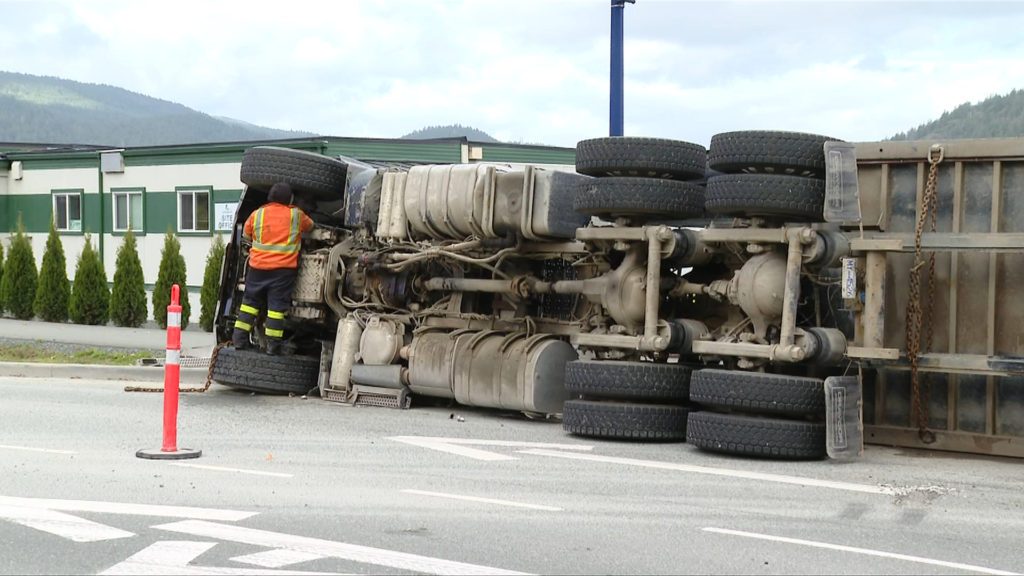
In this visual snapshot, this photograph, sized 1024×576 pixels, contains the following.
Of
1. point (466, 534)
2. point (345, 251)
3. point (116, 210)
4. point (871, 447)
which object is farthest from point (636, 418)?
point (116, 210)

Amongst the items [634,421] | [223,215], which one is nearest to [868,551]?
[634,421]

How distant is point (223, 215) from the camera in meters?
30.2

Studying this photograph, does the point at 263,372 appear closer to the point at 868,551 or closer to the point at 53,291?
the point at 868,551

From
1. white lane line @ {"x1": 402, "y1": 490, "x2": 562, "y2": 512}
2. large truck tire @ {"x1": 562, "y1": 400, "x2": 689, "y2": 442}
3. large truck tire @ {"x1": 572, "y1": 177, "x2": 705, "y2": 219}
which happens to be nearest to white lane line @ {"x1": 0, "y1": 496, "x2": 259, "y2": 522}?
white lane line @ {"x1": 402, "y1": 490, "x2": 562, "y2": 512}

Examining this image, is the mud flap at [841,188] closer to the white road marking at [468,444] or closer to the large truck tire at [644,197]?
the large truck tire at [644,197]

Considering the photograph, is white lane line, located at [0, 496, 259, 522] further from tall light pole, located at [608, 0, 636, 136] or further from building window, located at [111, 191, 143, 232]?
building window, located at [111, 191, 143, 232]

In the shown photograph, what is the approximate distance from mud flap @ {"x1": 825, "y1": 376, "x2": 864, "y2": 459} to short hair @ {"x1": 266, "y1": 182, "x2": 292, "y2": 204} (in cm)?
608

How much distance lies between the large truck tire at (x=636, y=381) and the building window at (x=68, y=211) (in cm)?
2667

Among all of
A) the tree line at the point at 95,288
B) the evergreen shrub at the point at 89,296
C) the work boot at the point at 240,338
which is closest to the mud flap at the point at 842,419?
the work boot at the point at 240,338

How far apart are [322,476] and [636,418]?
8.92 ft

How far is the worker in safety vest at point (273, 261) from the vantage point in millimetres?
12859

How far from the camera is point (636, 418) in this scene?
984cm

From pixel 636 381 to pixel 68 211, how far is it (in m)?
27.5

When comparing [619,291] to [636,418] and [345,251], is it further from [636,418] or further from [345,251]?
[345,251]
